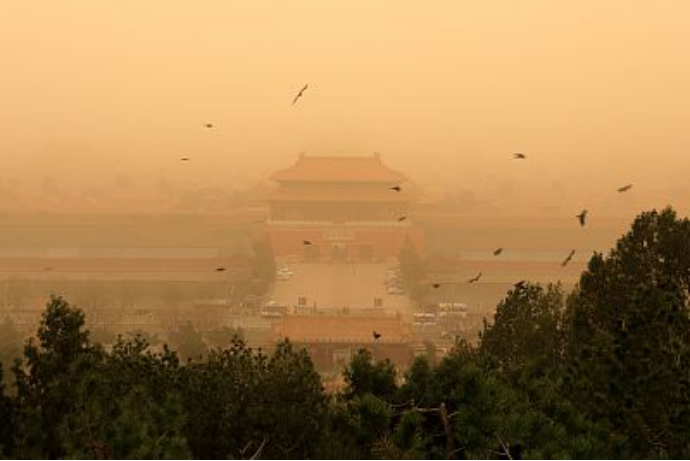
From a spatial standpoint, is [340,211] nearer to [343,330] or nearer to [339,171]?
[339,171]

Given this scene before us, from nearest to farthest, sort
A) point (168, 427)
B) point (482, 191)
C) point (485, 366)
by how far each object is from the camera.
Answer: point (168, 427), point (485, 366), point (482, 191)

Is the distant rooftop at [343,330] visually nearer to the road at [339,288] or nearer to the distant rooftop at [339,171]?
the road at [339,288]

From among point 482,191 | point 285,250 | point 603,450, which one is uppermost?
point 482,191

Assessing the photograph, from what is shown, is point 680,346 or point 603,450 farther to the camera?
point 680,346

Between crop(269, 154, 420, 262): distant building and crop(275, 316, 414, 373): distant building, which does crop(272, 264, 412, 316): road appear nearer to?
crop(269, 154, 420, 262): distant building

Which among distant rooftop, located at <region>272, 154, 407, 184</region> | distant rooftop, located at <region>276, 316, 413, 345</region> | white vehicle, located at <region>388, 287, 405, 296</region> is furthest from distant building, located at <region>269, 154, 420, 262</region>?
distant rooftop, located at <region>276, 316, 413, 345</region>

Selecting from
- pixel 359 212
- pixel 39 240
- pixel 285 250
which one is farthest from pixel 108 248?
Answer: pixel 359 212

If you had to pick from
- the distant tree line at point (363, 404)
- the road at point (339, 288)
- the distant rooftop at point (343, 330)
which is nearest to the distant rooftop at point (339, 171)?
the road at point (339, 288)

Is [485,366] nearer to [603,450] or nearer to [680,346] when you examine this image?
[680,346]
